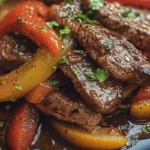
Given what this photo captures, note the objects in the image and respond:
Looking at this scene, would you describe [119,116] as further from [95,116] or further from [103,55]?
[103,55]

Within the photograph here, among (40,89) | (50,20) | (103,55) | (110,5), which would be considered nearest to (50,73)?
(40,89)

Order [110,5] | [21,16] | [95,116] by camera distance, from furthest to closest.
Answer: [110,5], [21,16], [95,116]

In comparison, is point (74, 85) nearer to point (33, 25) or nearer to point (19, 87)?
point (19, 87)

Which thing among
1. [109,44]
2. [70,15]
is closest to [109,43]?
[109,44]

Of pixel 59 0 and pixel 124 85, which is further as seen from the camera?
pixel 59 0

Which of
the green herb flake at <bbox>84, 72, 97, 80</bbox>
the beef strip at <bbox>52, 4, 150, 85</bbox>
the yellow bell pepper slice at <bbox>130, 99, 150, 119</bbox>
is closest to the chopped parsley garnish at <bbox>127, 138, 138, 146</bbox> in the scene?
the yellow bell pepper slice at <bbox>130, 99, 150, 119</bbox>
